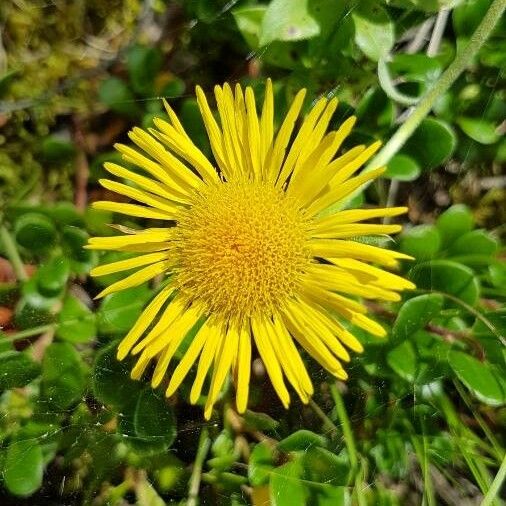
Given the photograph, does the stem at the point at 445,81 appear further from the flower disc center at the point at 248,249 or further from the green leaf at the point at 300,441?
the green leaf at the point at 300,441

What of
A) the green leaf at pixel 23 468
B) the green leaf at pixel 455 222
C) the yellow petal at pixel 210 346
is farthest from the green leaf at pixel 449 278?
the green leaf at pixel 23 468

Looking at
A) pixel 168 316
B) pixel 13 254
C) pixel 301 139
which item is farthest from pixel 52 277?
pixel 301 139

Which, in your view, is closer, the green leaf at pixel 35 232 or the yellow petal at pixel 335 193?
the yellow petal at pixel 335 193

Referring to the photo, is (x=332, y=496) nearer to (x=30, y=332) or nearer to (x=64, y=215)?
(x=30, y=332)

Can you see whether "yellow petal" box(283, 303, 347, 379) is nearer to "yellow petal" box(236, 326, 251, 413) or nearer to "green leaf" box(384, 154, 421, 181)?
"yellow petal" box(236, 326, 251, 413)

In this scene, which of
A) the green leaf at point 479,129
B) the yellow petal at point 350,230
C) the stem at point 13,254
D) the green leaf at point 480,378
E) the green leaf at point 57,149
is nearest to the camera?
the yellow petal at point 350,230

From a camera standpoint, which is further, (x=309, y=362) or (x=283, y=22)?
(x=309, y=362)
